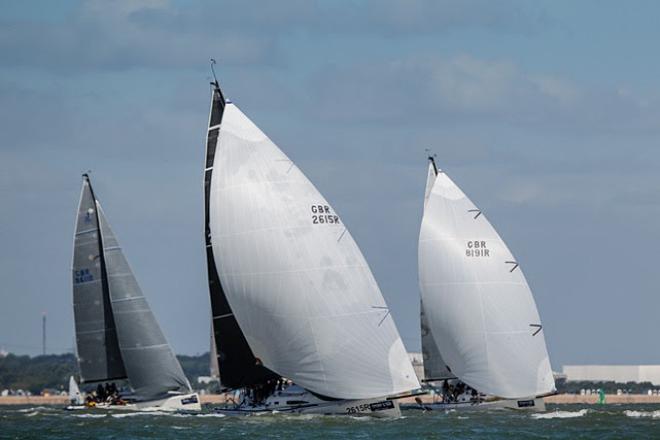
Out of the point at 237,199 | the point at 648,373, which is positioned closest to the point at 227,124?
the point at 237,199

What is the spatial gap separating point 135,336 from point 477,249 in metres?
18.7

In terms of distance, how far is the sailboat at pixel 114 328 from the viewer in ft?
290

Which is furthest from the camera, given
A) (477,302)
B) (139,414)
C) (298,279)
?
Result: (139,414)

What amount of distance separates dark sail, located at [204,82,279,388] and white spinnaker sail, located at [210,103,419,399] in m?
1.88

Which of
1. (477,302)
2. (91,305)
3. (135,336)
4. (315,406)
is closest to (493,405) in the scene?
(477,302)

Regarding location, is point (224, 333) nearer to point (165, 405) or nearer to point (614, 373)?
point (165, 405)

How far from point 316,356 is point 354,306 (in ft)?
8.39

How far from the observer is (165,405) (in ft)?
290

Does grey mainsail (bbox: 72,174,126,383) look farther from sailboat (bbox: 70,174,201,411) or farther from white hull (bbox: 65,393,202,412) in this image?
white hull (bbox: 65,393,202,412)

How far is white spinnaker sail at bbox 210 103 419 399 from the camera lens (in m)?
68.0

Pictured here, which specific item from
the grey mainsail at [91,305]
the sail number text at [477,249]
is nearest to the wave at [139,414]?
the grey mainsail at [91,305]

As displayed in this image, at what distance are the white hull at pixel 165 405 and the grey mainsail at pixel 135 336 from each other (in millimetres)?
420

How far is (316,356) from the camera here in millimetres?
68438

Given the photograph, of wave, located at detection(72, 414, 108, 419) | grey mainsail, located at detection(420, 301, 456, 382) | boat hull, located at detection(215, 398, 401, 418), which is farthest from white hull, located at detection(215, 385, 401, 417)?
grey mainsail, located at detection(420, 301, 456, 382)
